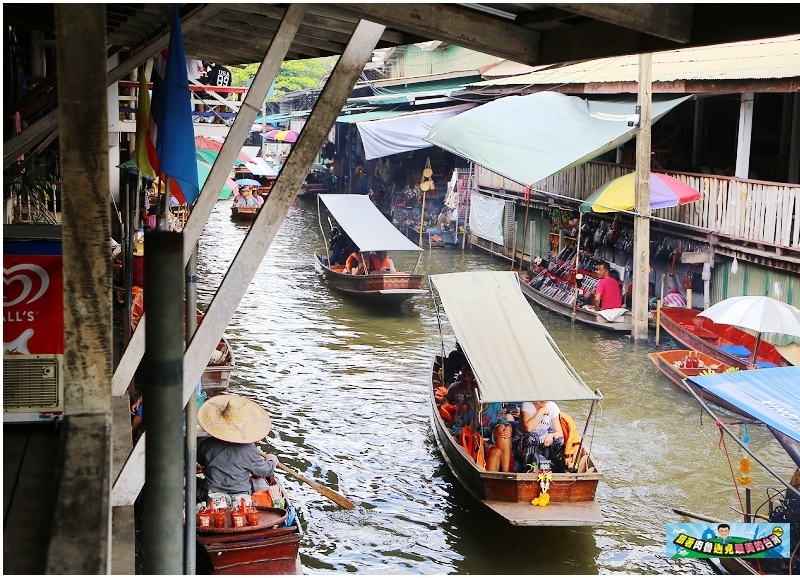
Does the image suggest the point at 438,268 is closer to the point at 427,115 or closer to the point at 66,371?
the point at 427,115

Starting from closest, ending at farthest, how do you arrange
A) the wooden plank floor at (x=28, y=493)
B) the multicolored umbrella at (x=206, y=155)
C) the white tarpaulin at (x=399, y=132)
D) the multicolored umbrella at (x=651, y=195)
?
1. the wooden plank floor at (x=28, y=493)
2. the multicolored umbrella at (x=651, y=195)
3. the multicolored umbrella at (x=206, y=155)
4. the white tarpaulin at (x=399, y=132)

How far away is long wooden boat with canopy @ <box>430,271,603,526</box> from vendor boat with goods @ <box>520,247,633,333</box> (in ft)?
16.6

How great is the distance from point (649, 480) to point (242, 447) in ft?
16.1

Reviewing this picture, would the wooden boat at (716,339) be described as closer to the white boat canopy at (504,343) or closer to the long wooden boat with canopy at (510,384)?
the white boat canopy at (504,343)

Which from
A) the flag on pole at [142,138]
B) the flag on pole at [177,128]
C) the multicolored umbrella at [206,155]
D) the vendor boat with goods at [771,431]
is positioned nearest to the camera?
the flag on pole at [177,128]

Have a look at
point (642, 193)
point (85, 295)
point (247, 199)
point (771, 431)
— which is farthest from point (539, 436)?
point (247, 199)

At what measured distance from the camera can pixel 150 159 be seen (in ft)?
19.5

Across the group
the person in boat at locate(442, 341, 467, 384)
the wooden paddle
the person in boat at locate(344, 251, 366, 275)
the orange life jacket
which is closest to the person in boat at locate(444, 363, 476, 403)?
the person in boat at locate(442, 341, 467, 384)

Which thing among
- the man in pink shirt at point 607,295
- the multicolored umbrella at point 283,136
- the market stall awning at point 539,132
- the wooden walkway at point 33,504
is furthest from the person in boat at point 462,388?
the multicolored umbrella at point 283,136

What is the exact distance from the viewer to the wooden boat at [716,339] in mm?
12203

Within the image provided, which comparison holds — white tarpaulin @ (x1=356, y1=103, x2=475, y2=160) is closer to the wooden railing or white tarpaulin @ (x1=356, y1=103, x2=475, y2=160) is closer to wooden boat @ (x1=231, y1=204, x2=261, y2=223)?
wooden boat @ (x1=231, y1=204, x2=261, y2=223)

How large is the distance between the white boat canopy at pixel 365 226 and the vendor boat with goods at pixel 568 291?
2940 mm

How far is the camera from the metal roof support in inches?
140

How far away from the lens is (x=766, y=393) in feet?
24.1
